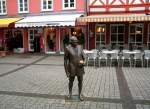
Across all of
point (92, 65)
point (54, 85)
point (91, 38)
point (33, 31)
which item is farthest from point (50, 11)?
point (54, 85)

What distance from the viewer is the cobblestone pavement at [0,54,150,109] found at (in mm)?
7156

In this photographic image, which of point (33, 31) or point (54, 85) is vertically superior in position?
point (33, 31)

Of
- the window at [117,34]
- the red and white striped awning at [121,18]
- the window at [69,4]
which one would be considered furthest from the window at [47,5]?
the window at [117,34]

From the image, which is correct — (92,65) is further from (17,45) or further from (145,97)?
(17,45)

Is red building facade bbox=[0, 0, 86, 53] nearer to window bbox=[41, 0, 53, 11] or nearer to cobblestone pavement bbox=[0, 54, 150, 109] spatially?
window bbox=[41, 0, 53, 11]

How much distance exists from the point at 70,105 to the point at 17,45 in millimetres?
16258

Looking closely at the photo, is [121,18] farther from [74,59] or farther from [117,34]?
[74,59]

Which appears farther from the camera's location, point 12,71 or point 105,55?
point 105,55

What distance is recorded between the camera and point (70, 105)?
7.07 metres

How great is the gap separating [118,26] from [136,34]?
1.50 metres

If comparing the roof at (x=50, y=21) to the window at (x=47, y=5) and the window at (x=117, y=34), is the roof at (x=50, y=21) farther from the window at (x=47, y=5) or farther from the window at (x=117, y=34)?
the window at (x=117, y=34)

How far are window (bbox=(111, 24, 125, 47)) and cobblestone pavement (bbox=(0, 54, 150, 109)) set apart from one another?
272 inches

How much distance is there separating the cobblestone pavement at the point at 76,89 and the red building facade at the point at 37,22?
7754 millimetres

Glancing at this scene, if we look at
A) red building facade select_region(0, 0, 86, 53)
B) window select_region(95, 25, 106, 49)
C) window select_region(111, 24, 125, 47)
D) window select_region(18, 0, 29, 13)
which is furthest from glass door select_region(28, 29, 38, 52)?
window select_region(111, 24, 125, 47)
